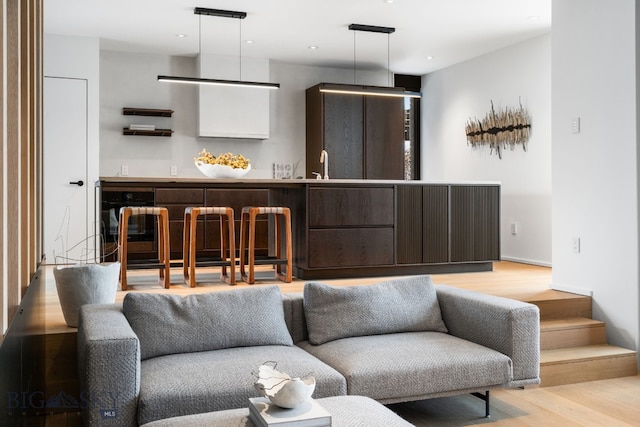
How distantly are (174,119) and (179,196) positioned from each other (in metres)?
1.18

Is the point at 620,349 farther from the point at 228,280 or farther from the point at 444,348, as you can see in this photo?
the point at 228,280

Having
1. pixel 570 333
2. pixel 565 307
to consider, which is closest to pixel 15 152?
pixel 570 333

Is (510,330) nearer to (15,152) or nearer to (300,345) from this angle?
(300,345)

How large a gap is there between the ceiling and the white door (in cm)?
69

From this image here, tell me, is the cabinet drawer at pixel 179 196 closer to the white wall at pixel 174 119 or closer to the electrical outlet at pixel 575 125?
the white wall at pixel 174 119

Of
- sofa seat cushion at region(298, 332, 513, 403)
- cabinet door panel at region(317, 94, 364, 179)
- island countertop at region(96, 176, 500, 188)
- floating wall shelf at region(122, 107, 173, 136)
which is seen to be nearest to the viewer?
sofa seat cushion at region(298, 332, 513, 403)

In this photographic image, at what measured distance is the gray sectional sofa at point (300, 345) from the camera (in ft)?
7.75

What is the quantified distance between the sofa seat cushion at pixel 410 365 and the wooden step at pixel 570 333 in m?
1.25

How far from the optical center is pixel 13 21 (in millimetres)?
2223

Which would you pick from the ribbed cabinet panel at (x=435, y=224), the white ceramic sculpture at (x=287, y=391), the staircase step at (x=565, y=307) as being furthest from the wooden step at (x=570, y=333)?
the white ceramic sculpture at (x=287, y=391)

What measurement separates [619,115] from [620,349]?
1.57m

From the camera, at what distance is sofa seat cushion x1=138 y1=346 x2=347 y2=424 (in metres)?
2.36

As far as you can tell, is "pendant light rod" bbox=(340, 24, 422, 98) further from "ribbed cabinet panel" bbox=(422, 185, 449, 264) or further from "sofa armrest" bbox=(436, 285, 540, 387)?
"sofa armrest" bbox=(436, 285, 540, 387)

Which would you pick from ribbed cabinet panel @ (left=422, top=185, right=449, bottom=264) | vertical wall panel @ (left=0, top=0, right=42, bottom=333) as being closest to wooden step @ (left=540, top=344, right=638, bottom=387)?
ribbed cabinet panel @ (left=422, top=185, right=449, bottom=264)
